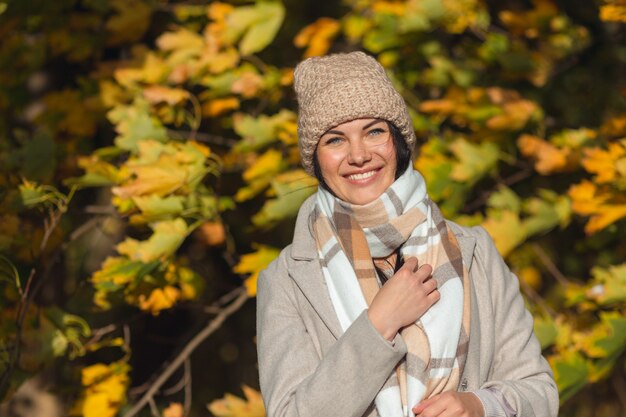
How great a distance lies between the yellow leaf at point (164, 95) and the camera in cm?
371

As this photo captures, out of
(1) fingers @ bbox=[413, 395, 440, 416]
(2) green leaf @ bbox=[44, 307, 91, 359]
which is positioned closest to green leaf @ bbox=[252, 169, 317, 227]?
(2) green leaf @ bbox=[44, 307, 91, 359]

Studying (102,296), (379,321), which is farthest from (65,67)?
(379,321)

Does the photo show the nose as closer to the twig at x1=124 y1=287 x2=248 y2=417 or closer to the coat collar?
the coat collar

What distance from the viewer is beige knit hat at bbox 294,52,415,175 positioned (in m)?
2.22

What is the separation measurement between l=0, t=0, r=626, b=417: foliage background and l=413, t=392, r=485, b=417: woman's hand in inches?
53.5

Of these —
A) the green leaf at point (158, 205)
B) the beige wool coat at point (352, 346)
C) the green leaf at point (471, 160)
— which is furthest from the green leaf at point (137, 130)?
the beige wool coat at point (352, 346)

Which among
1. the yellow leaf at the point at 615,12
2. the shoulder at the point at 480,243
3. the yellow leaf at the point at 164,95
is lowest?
the yellow leaf at the point at 164,95

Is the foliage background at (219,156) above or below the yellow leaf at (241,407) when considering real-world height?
above

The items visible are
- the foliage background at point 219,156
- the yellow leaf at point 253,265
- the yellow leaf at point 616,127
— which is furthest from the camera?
the yellow leaf at point 616,127

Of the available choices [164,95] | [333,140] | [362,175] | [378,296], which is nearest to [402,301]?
[378,296]

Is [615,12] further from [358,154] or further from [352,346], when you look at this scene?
[352,346]

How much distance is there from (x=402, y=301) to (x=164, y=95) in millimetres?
1893

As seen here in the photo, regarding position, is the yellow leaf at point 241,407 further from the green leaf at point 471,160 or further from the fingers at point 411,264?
the fingers at point 411,264

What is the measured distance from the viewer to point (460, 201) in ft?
12.2
